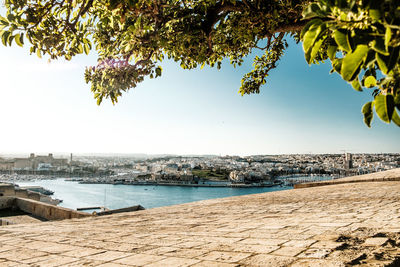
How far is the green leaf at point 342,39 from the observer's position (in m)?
0.96

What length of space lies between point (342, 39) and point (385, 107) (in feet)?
0.97

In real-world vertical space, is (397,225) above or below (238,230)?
above

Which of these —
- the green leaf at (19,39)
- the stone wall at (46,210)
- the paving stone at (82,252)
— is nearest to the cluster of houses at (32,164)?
the stone wall at (46,210)

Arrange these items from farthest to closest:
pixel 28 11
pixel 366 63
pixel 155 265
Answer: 1. pixel 28 11
2. pixel 155 265
3. pixel 366 63

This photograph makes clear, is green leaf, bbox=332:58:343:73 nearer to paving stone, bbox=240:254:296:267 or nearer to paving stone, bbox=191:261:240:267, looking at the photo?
paving stone, bbox=240:254:296:267

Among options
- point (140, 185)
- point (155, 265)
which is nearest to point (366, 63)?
point (155, 265)

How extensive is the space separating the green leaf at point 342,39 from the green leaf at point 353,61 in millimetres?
55

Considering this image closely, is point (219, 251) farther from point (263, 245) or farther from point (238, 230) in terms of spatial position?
point (238, 230)

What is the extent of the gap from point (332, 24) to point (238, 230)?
91.8 inches

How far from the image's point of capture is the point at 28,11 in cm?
372

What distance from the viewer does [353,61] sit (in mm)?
920

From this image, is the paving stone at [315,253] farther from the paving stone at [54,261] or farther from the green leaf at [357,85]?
the paving stone at [54,261]

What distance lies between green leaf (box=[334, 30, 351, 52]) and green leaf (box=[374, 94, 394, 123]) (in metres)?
0.22

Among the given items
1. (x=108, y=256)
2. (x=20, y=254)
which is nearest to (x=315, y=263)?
(x=108, y=256)
